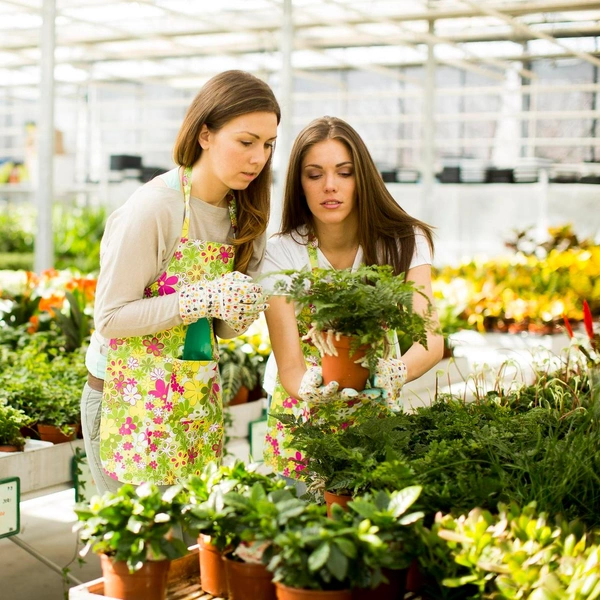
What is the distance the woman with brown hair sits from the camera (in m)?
1.99

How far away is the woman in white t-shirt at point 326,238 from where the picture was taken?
220 centimetres

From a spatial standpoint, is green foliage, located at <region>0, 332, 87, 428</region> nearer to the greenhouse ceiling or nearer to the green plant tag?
the green plant tag

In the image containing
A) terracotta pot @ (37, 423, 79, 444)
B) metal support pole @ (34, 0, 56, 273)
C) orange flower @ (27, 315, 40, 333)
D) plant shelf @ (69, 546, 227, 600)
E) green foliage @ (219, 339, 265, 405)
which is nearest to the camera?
plant shelf @ (69, 546, 227, 600)

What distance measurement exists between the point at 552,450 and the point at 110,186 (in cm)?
1207

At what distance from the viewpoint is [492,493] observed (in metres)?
1.59

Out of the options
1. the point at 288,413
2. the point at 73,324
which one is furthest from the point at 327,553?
the point at 73,324

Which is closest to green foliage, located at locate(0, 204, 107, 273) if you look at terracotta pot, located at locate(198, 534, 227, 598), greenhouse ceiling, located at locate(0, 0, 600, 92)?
greenhouse ceiling, located at locate(0, 0, 600, 92)

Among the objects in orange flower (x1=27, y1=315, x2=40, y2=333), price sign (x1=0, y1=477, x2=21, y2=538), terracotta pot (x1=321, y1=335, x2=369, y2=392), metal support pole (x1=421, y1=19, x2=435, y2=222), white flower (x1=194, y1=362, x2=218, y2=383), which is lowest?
price sign (x1=0, y1=477, x2=21, y2=538)

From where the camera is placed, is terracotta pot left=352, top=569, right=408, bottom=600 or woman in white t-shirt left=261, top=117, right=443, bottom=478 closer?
terracotta pot left=352, top=569, right=408, bottom=600

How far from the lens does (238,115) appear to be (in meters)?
2.02

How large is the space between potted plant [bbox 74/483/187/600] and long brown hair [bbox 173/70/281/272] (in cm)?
84

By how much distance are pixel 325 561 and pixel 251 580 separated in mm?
205

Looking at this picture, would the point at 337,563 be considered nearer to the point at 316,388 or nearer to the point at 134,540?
the point at 134,540

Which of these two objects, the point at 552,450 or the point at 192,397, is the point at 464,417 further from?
the point at 192,397
